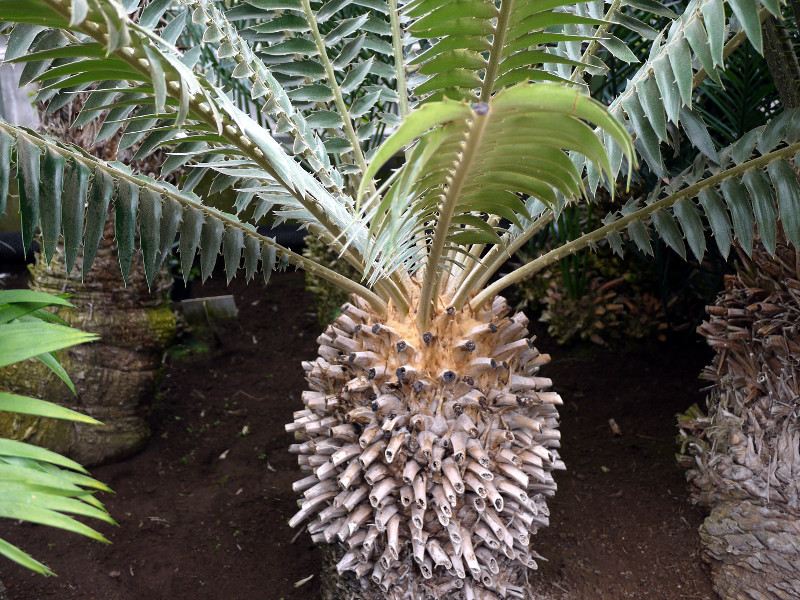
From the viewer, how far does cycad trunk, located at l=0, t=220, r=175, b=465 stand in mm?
2084

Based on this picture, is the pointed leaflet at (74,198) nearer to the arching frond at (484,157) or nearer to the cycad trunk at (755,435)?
the arching frond at (484,157)

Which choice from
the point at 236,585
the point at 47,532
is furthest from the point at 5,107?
the point at 236,585

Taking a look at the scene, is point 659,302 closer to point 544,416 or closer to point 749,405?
point 749,405

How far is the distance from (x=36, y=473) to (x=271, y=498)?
1.35 m

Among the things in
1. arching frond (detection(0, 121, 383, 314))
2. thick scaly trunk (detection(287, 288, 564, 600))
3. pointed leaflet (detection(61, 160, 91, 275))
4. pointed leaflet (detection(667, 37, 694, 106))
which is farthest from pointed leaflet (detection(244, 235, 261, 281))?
pointed leaflet (detection(667, 37, 694, 106))

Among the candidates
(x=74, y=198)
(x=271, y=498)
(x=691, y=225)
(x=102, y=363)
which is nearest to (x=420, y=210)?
Result: (x=691, y=225)

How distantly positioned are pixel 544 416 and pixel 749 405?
0.52 m

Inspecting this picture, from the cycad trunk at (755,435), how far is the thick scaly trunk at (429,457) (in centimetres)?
49

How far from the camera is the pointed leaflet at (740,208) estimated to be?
1.27 meters

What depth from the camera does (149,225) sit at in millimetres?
1358

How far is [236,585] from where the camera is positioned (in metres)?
1.77

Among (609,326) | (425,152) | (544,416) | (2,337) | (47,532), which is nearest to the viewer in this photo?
(425,152)

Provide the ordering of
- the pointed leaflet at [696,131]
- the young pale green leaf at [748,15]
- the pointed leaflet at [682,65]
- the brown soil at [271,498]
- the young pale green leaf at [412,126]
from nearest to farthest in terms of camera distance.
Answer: the young pale green leaf at [412,126], the young pale green leaf at [748,15], the pointed leaflet at [682,65], the pointed leaflet at [696,131], the brown soil at [271,498]

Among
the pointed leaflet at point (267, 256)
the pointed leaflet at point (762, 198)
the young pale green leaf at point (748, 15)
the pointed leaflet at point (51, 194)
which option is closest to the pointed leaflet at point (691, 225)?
the pointed leaflet at point (762, 198)
